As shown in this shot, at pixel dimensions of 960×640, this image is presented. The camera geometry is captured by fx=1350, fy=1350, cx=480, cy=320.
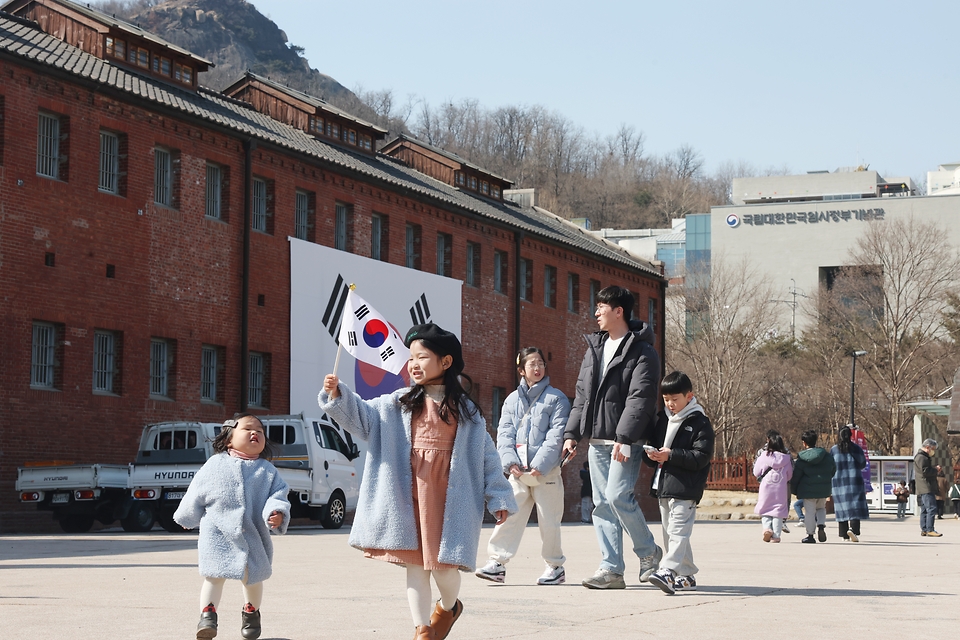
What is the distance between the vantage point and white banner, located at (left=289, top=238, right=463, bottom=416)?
32.3 metres

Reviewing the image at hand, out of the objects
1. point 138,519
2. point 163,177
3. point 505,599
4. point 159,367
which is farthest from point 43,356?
point 505,599

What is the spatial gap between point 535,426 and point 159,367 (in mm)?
19111

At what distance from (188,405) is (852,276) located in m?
47.0

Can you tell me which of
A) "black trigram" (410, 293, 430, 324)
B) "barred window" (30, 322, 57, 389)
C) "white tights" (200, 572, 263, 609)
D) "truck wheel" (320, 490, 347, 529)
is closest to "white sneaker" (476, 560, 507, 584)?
"white tights" (200, 572, 263, 609)

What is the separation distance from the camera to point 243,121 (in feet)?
108

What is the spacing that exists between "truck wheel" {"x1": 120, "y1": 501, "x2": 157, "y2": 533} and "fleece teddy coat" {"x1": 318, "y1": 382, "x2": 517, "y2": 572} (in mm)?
16990

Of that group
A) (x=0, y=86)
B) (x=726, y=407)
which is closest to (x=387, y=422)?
(x=0, y=86)

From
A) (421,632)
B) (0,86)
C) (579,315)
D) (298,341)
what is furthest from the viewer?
(579,315)

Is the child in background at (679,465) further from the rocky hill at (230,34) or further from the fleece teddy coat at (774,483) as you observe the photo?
the rocky hill at (230,34)

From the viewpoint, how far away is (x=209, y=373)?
1192 inches

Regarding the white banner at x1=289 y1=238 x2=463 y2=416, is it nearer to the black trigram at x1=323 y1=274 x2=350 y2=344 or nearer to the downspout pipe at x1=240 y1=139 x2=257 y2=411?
the black trigram at x1=323 y1=274 x2=350 y2=344

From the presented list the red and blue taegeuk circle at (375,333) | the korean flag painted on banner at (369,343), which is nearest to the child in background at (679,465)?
Answer: the red and blue taegeuk circle at (375,333)

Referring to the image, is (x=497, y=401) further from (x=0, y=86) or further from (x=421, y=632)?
(x=421, y=632)

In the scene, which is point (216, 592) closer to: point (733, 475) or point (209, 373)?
point (209, 373)
